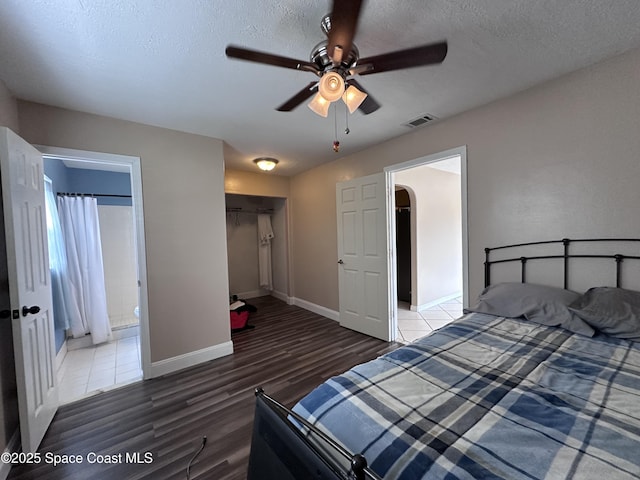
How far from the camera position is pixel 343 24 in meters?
1.07

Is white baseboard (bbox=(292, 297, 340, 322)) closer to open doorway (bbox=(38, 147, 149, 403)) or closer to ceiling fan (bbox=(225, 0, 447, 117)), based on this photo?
open doorway (bbox=(38, 147, 149, 403))

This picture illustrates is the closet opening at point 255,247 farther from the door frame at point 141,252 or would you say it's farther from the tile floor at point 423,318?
the door frame at point 141,252

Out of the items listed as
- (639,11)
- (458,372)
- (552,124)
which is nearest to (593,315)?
(458,372)

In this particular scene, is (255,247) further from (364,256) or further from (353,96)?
(353,96)

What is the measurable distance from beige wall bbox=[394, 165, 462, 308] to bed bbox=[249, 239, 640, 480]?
2.82m

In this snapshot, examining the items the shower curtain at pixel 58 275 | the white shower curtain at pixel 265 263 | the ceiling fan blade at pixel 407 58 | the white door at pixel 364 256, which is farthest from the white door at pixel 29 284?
the white shower curtain at pixel 265 263

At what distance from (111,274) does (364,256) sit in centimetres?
375

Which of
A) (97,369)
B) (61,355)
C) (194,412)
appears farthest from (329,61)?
(61,355)

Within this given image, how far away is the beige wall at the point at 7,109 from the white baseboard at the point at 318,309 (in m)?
3.91

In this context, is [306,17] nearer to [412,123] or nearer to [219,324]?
[412,123]

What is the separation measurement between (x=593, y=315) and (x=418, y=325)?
2.41 metres

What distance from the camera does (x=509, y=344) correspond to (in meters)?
1.45

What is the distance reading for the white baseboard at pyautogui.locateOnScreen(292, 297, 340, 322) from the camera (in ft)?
13.5

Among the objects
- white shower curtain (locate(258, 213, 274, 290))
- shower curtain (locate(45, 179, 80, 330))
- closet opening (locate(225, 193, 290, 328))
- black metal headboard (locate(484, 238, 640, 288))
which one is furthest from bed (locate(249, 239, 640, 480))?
white shower curtain (locate(258, 213, 274, 290))
